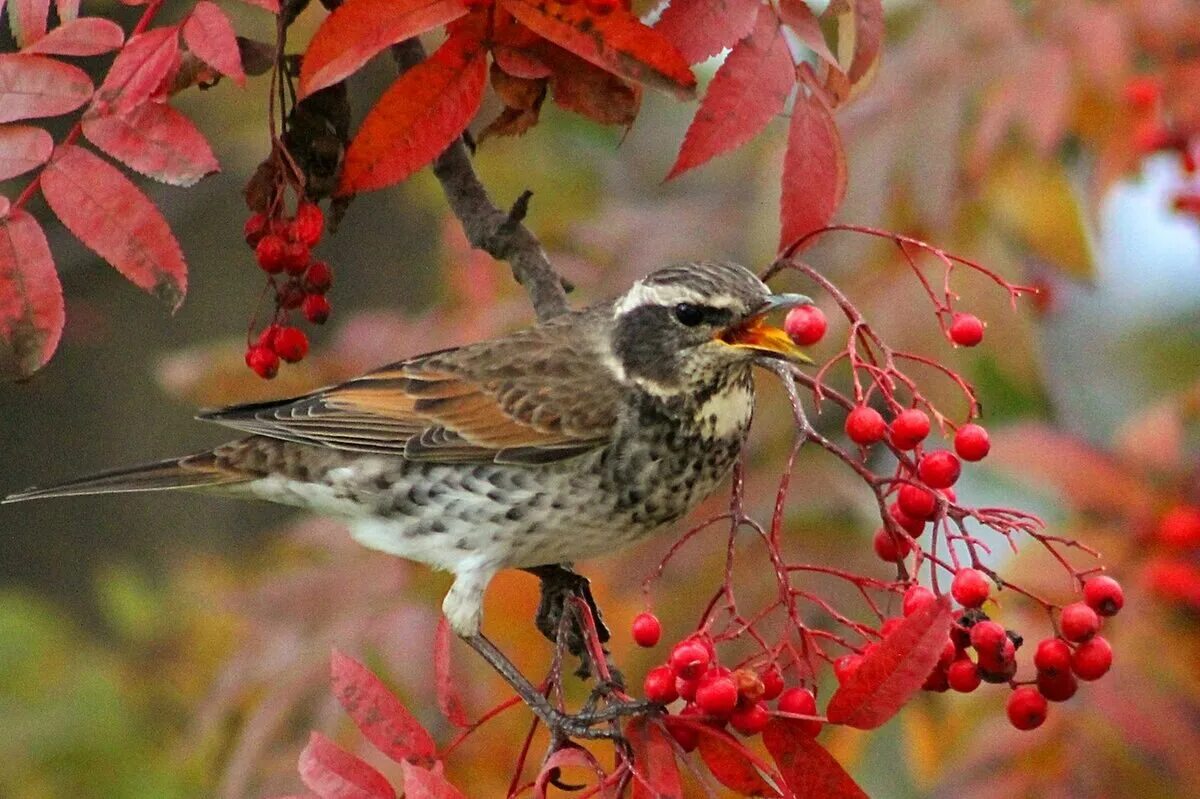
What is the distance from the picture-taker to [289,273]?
317 centimetres

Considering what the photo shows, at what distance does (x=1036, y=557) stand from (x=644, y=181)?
258 cm

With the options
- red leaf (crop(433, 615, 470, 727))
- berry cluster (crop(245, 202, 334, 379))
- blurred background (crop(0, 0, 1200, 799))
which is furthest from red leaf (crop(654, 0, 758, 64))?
red leaf (crop(433, 615, 470, 727))

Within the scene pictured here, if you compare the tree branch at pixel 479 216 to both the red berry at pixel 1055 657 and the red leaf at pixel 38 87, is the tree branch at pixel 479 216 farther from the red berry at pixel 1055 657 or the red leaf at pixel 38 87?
the red berry at pixel 1055 657

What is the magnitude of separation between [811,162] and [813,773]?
997mm

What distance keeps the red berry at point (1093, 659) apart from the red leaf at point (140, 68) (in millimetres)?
1763

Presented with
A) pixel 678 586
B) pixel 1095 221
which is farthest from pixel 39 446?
pixel 1095 221

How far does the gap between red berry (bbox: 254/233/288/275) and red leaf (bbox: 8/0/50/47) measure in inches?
22.9

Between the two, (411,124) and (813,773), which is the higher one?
(411,124)

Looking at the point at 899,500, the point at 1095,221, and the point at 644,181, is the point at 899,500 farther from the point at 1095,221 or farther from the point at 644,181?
the point at 644,181

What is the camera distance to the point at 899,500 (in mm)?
2697

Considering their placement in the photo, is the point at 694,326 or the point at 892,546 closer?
the point at 892,546

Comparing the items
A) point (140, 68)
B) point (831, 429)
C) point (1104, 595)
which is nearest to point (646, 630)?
point (1104, 595)

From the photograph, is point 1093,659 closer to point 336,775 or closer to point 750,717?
point 750,717

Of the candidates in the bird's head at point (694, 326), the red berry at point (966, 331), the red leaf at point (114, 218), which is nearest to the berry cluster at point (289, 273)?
the red leaf at point (114, 218)
